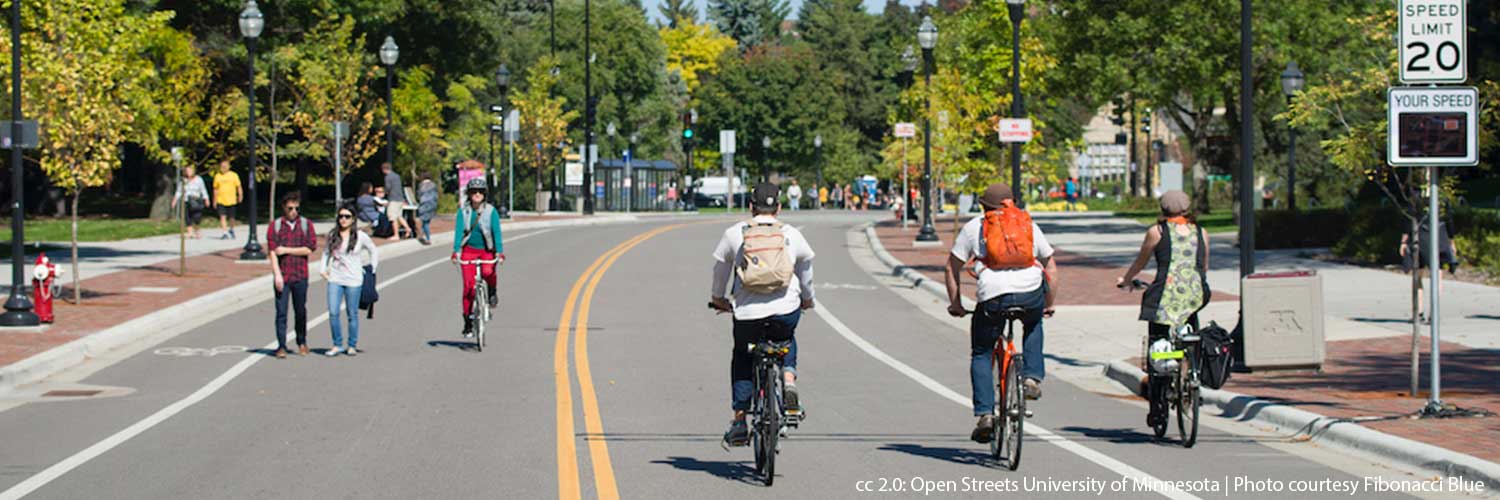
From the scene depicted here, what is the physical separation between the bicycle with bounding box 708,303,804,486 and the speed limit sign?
5656 mm

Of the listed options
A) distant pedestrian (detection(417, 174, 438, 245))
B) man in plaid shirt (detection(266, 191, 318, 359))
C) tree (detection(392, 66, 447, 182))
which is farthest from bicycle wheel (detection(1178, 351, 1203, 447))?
tree (detection(392, 66, 447, 182))

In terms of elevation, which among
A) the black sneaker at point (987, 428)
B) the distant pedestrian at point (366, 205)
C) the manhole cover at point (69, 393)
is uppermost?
the distant pedestrian at point (366, 205)

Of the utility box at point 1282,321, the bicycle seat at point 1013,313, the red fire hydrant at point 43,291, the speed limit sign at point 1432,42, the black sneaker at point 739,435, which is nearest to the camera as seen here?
the black sneaker at point 739,435

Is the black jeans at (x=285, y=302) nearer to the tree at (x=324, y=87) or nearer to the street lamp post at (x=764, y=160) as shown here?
the tree at (x=324, y=87)

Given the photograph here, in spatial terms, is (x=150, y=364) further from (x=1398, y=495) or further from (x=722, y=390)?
(x=1398, y=495)

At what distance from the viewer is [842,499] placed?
9.59m

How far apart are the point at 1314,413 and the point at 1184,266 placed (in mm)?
1888

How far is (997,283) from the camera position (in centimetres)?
1070

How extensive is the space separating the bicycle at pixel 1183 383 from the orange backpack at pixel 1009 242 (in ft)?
4.05

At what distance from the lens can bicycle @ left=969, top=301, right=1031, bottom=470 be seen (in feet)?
34.0

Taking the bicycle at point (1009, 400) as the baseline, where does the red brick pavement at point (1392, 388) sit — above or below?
below

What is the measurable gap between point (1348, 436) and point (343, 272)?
10664 mm

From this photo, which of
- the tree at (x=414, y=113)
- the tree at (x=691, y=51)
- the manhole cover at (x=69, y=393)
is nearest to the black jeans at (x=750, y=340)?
the manhole cover at (x=69, y=393)

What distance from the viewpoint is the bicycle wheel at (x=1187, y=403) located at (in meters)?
11.6
